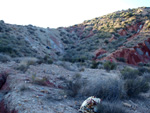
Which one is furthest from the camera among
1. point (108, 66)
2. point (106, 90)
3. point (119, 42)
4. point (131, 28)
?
point (131, 28)

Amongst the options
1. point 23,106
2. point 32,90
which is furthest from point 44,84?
point 23,106

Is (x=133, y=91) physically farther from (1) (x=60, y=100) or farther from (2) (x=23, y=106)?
(2) (x=23, y=106)

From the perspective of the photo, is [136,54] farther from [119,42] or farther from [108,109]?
[108,109]

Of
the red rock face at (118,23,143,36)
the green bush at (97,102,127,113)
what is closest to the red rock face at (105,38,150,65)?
the red rock face at (118,23,143,36)

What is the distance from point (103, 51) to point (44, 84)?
19890 mm

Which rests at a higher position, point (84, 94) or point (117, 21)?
point (117, 21)

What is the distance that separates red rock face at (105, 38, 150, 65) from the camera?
2234 cm

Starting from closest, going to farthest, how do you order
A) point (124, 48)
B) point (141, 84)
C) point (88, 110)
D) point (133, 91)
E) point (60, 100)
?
point (88, 110) < point (60, 100) < point (133, 91) < point (141, 84) < point (124, 48)

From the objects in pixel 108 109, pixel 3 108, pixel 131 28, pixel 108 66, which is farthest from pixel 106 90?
pixel 131 28

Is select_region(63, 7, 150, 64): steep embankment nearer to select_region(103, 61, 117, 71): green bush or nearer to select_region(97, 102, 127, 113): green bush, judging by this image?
select_region(103, 61, 117, 71): green bush

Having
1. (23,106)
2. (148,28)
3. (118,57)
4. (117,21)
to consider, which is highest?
(117,21)

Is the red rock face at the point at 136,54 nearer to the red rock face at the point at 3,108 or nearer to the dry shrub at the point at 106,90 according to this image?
the dry shrub at the point at 106,90

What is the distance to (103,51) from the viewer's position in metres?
25.3

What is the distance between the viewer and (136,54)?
2311 cm
